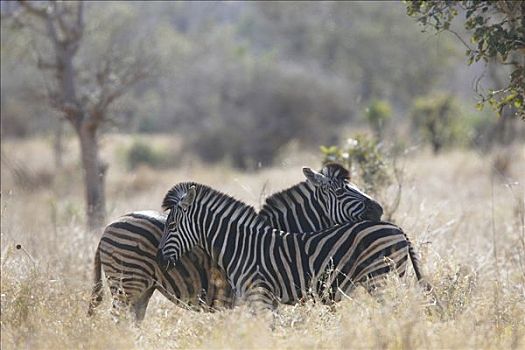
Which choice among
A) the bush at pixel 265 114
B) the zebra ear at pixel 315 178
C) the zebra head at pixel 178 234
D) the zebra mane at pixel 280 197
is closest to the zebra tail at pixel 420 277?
the zebra ear at pixel 315 178

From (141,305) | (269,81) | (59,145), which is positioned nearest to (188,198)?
(141,305)

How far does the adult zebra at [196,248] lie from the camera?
8180mm

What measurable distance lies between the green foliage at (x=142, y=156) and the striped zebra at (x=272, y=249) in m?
23.4

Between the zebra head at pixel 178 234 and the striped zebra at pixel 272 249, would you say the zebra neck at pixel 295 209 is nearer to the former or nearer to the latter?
the striped zebra at pixel 272 249

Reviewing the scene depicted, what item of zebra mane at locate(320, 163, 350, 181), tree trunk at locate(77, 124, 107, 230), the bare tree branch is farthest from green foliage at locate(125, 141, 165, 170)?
zebra mane at locate(320, 163, 350, 181)

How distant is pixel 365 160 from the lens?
11.8 metres

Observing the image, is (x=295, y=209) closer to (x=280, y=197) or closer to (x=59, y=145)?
(x=280, y=197)

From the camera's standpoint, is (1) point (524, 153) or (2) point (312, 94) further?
(2) point (312, 94)

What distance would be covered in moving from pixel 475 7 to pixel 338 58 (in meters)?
40.1

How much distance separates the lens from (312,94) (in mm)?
35281

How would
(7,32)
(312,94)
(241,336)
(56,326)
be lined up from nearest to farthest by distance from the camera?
(241,336), (56,326), (7,32), (312,94)

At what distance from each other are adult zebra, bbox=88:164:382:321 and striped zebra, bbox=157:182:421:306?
0.28 metres

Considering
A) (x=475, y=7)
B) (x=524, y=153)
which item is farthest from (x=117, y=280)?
(x=524, y=153)

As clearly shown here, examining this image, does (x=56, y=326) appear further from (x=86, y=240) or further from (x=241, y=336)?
(x=86, y=240)
